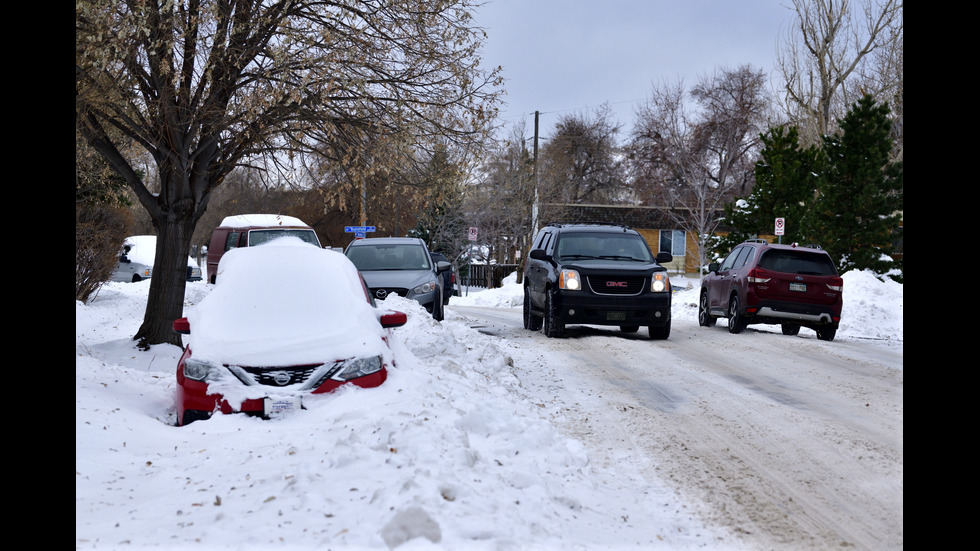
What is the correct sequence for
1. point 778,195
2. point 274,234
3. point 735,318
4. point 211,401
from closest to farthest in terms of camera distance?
point 211,401, point 735,318, point 274,234, point 778,195

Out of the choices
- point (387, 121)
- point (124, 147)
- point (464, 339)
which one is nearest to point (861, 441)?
point (464, 339)

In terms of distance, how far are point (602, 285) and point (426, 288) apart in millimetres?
3629

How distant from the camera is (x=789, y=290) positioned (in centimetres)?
1719

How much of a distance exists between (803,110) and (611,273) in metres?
36.9

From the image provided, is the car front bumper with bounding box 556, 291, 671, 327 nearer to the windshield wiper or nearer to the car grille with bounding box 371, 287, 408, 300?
the windshield wiper

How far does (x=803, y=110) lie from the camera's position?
1871 inches

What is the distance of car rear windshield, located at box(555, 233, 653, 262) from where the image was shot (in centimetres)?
1619

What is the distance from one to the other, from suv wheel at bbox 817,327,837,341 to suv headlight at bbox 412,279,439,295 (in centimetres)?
774

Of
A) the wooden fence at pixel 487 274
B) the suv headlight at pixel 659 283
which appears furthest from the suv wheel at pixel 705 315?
the wooden fence at pixel 487 274

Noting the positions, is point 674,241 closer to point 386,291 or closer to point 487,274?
point 487,274

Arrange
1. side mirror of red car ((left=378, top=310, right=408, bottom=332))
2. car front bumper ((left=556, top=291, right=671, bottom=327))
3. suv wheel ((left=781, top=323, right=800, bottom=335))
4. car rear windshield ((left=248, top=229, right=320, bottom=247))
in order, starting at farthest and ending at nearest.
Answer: car rear windshield ((left=248, top=229, right=320, bottom=247))
suv wheel ((left=781, top=323, right=800, bottom=335))
car front bumper ((left=556, top=291, right=671, bottom=327))
side mirror of red car ((left=378, top=310, right=408, bottom=332))

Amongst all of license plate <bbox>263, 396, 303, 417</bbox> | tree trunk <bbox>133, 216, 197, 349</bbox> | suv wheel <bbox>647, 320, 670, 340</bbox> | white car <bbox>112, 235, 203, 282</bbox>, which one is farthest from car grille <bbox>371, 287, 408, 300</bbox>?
white car <bbox>112, 235, 203, 282</bbox>

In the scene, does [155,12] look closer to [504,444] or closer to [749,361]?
[504,444]

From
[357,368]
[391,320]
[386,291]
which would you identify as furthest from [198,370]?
[386,291]
